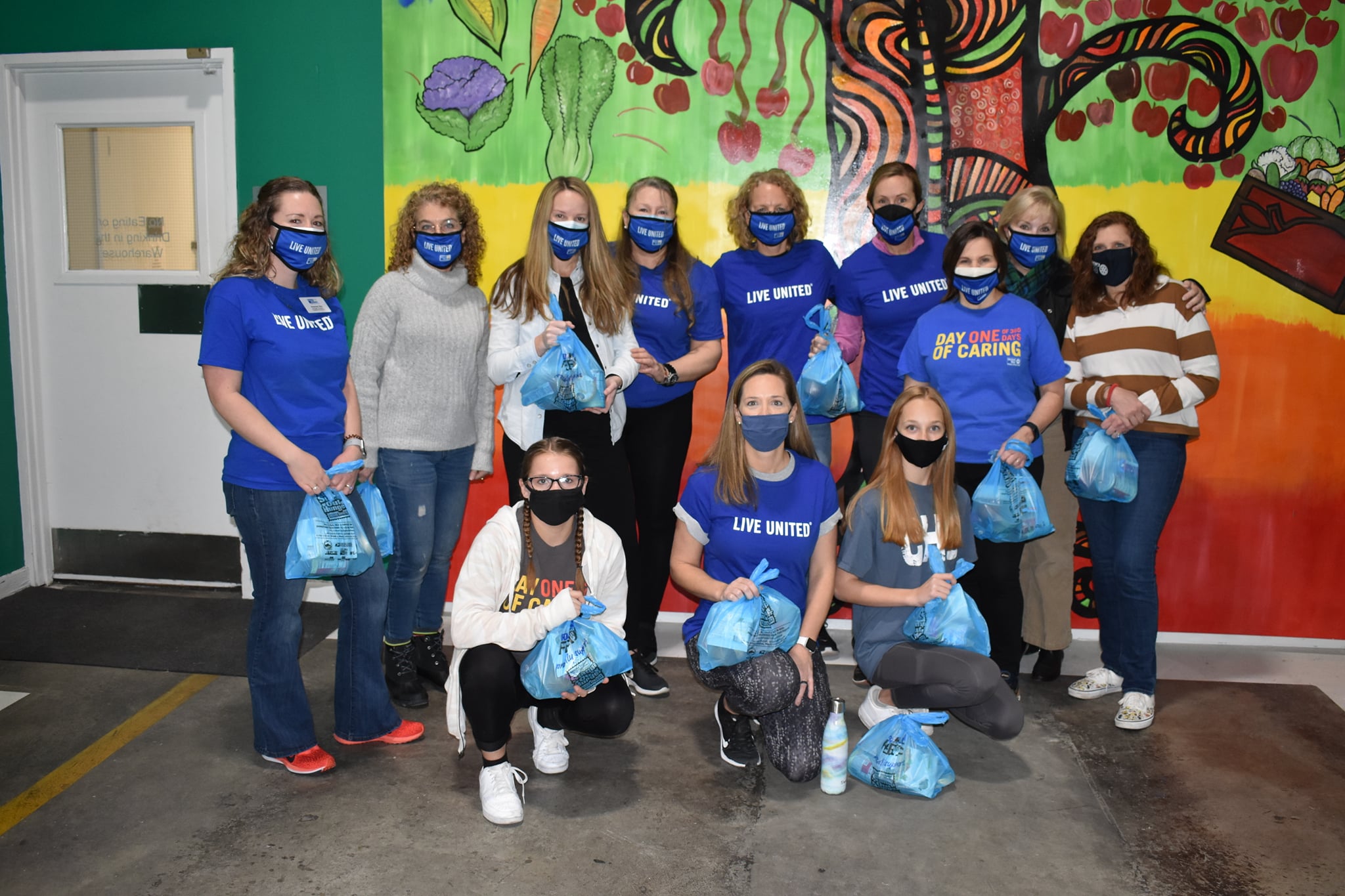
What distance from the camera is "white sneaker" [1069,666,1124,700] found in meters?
3.61

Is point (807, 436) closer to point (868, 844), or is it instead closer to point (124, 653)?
point (868, 844)

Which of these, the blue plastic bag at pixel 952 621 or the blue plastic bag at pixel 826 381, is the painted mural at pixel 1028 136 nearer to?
the blue plastic bag at pixel 826 381

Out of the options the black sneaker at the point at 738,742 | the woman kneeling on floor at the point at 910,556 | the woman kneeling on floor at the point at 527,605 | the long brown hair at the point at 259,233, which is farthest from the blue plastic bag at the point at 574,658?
the long brown hair at the point at 259,233

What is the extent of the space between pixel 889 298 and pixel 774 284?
40cm

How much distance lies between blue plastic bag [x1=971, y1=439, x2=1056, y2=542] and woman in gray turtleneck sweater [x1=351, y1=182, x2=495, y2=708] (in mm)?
1675

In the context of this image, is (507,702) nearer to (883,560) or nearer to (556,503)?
(556,503)

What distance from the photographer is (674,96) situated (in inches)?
162

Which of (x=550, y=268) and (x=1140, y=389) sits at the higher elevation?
(x=550, y=268)

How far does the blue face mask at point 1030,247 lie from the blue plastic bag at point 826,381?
0.69 meters

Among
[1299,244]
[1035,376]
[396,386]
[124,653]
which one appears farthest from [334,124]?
[1299,244]

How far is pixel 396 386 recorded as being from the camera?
3.29 metres

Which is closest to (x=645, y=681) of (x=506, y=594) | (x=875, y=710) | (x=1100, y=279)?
(x=875, y=710)

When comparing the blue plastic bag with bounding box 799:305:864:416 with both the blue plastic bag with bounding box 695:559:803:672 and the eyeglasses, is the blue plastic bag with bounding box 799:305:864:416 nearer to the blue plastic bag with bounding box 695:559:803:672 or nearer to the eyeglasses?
the blue plastic bag with bounding box 695:559:803:672

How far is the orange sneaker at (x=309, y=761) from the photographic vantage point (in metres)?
2.97
